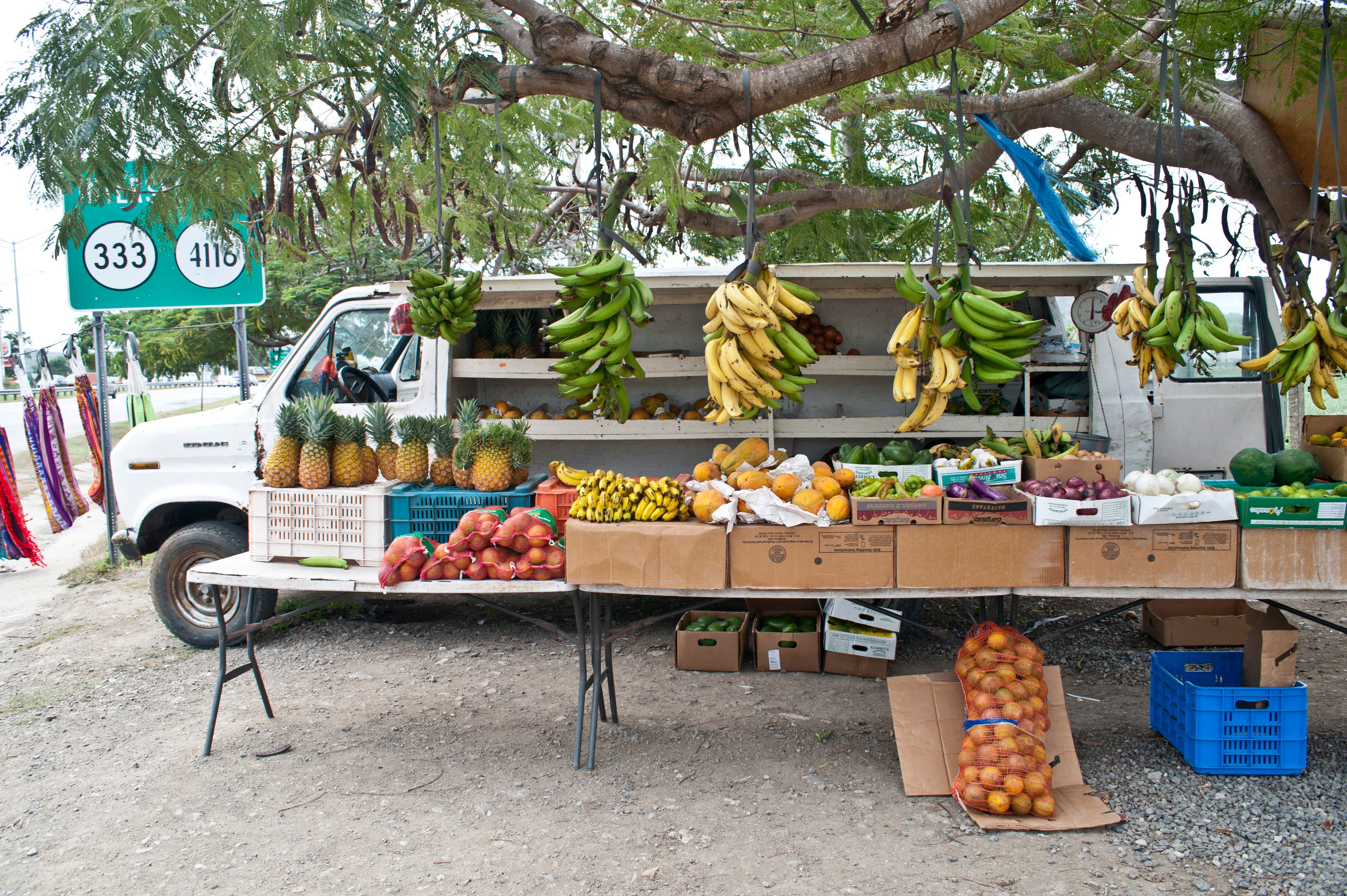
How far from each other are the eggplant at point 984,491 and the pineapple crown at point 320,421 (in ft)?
11.1

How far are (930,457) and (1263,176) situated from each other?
276 cm

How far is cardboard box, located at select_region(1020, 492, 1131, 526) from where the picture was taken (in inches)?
140

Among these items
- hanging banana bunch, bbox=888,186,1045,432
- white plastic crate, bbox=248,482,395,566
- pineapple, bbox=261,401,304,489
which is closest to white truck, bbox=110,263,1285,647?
pineapple, bbox=261,401,304,489

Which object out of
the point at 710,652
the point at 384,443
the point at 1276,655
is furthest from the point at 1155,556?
the point at 384,443

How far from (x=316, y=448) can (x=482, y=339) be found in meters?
1.99

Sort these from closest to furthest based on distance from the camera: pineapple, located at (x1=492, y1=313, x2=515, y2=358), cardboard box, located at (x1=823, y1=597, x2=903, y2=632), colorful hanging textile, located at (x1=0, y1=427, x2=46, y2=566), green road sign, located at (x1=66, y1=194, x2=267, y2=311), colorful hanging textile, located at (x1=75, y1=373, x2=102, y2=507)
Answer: cardboard box, located at (x1=823, y1=597, x2=903, y2=632)
pineapple, located at (x1=492, y1=313, x2=515, y2=358)
green road sign, located at (x1=66, y1=194, x2=267, y2=311)
colorful hanging textile, located at (x1=0, y1=427, x2=46, y2=566)
colorful hanging textile, located at (x1=75, y1=373, x2=102, y2=507)

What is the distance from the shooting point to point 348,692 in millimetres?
5137

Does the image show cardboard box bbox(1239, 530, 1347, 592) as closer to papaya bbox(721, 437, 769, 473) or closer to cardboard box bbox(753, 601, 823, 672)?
papaya bbox(721, 437, 769, 473)

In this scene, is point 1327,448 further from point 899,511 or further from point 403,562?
point 403,562

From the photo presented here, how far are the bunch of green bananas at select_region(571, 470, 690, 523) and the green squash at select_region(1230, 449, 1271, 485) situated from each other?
2647mm

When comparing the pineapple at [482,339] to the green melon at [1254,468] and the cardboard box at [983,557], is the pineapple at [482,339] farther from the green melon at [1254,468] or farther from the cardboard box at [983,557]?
the green melon at [1254,468]

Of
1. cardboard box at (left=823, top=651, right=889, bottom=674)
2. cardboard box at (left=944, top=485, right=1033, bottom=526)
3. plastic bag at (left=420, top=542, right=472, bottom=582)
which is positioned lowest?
cardboard box at (left=823, top=651, right=889, bottom=674)

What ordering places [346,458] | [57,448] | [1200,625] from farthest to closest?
[57,448], [1200,625], [346,458]

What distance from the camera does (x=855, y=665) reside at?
5.25 metres
